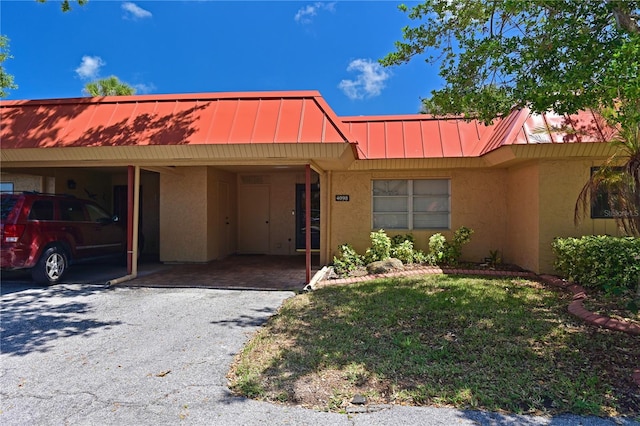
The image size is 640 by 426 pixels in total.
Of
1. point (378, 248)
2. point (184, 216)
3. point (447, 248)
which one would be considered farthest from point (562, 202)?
point (184, 216)

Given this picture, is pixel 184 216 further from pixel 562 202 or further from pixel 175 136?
pixel 562 202

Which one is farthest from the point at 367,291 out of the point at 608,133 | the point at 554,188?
the point at 608,133

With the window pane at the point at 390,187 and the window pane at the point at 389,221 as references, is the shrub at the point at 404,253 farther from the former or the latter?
the window pane at the point at 390,187

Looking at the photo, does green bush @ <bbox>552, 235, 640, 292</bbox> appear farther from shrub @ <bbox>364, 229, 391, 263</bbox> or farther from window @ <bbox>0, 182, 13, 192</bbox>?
window @ <bbox>0, 182, 13, 192</bbox>

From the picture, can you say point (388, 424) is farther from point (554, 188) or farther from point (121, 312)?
point (554, 188)

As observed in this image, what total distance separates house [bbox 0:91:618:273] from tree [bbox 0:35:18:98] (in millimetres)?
6438

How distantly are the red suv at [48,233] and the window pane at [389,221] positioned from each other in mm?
6845

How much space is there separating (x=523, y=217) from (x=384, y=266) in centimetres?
337

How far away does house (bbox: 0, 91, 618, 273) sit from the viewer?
23.6ft

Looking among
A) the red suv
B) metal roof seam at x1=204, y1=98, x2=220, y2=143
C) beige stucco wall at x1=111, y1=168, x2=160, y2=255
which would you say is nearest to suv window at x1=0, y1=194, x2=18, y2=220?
the red suv

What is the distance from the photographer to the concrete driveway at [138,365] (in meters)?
2.91

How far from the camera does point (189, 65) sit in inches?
603

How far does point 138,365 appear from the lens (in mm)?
3869

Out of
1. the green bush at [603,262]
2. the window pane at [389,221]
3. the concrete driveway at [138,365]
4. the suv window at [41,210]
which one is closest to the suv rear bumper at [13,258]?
the concrete driveway at [138,365]
